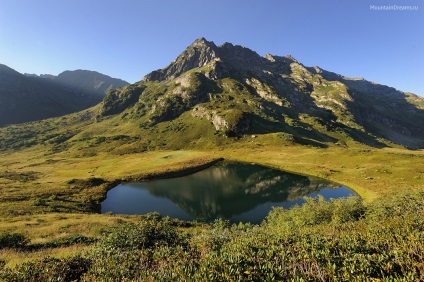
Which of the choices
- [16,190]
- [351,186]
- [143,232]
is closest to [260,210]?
[351,186]

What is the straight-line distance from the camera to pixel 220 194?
338ft

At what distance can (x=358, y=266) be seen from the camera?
1561 centimetres

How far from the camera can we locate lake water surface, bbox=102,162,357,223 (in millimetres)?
83125

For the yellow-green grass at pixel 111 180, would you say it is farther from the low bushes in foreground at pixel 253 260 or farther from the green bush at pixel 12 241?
the low bushes in foreground at pixel 253 260

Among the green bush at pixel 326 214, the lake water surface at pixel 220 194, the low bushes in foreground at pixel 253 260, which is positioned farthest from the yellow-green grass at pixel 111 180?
the green bush at pixel 326 214

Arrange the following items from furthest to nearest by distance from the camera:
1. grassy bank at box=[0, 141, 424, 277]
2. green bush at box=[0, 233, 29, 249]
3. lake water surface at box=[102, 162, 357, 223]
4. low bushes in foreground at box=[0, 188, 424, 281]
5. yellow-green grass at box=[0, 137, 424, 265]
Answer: lake water surface at box=[102, 162, 357, 223]
yellow-green grass at box=[0, 137, 424, 265]
grassy bank at box=[0, 141, 424, 277]
green bush at box=[0, 233, 29, 249]
low bushes in foreground at box=[0, 188, 424, 281]

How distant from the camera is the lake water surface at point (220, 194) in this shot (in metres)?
83.1

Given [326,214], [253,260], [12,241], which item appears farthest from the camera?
[326,214]

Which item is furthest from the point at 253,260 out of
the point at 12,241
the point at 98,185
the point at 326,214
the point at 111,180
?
the point at 111,180

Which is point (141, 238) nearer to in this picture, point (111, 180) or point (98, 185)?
point (98, 185)

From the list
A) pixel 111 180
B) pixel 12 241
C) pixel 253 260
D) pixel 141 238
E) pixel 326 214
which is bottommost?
pixel 111 180

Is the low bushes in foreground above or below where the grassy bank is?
above

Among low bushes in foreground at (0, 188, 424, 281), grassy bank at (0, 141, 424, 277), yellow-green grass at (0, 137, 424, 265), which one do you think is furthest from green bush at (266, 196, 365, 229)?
yellow-green grass at (0, 137, 424, 265)

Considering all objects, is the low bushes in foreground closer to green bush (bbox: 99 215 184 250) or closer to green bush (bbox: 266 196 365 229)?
green bush (bbox: 99 215 184 250)
